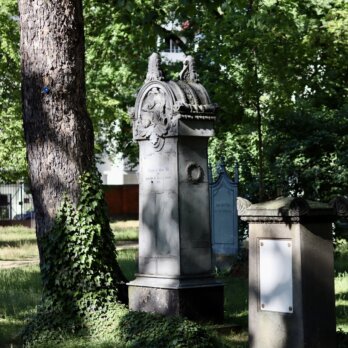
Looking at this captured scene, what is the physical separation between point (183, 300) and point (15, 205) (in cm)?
3374

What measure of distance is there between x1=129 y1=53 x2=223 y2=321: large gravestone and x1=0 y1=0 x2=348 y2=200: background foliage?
9.33 ft

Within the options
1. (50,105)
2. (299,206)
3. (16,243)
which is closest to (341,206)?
(299,206)

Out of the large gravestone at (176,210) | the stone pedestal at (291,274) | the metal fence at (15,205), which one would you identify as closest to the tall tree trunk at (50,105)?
the large gravestone at (176,210)

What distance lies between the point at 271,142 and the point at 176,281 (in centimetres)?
959

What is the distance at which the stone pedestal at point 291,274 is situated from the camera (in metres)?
7.72

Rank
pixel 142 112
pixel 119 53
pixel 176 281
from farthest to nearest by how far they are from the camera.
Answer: pixel 119 53, pixel 142 112, pixel 176 281

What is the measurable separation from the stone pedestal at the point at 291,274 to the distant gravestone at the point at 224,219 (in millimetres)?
10722

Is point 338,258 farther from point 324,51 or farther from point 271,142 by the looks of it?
point 324,51

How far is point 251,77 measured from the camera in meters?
20.5

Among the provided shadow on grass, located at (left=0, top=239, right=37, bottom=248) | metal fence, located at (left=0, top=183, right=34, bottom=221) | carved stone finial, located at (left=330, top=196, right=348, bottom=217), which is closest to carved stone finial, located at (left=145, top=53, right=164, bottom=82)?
carved stone finial, located at (left=330, top=196, right=348, bottom=217)

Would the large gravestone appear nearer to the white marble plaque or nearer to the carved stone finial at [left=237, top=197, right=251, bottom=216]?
the carved stone finial at [left=237, top=197, right=251, bottom=216]

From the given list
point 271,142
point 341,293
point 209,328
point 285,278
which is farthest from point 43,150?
point 271,142

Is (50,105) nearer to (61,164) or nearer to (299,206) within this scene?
(61,164)

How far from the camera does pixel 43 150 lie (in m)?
11.4
